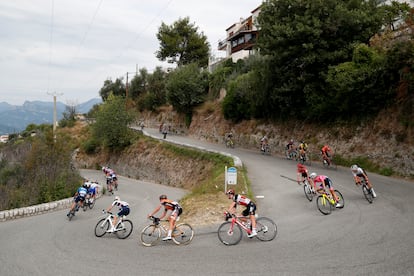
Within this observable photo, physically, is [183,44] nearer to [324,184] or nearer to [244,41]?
[244,41]

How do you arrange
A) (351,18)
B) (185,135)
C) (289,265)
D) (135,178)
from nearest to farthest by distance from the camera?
(289,265), (351,18), (135,178), (185,135)

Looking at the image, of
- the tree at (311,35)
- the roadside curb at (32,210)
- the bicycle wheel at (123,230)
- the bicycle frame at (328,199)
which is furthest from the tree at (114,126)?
the bicycle frame at (328,199)

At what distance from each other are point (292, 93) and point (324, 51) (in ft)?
14.9

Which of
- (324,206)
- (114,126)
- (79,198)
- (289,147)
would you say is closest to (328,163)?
(289,147)

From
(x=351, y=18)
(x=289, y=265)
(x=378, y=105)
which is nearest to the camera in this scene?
(x=289, y=265)

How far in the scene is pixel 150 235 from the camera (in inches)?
420

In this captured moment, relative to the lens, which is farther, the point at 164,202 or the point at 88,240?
Answer: the point at 88,240

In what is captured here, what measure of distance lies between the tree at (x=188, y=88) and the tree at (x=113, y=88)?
39.3 metres

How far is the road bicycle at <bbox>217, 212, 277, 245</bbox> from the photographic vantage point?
1005 centimetres

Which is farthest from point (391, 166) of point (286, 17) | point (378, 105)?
point (286, 17)

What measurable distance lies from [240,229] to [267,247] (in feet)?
3.45

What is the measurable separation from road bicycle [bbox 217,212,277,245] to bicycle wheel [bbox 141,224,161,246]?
6.51ft

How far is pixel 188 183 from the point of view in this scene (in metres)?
27.2

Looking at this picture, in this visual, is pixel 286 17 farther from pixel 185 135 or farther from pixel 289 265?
pixel 185 135
